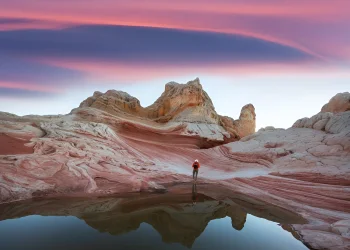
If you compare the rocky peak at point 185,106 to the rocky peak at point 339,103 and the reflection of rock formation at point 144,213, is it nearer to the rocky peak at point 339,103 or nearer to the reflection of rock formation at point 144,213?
the rocky peak at point 339,103

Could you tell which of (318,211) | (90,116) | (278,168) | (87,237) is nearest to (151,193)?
(87,237)

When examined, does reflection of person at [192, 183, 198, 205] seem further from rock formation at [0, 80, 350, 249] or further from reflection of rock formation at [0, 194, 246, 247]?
rock formation at [0, 80, 350, 249]

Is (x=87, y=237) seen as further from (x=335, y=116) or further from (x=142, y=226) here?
(x=335, y=116)

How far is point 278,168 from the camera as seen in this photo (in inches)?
681

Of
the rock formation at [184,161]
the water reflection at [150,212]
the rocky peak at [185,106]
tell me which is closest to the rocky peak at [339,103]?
the rock formation at [184,161]

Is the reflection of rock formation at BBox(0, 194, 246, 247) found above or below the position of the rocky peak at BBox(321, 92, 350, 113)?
below

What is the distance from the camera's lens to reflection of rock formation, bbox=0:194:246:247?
893cm

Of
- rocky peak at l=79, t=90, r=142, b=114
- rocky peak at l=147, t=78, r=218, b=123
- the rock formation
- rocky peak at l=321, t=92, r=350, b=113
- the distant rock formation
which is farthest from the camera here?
rocky peak at l=147, t=78, r=218, b=123

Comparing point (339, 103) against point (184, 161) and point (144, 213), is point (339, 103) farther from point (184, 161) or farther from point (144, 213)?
point (144, 213)

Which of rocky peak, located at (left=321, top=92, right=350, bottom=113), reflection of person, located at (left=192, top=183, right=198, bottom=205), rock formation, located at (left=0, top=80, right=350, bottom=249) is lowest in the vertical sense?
reflection of person, located at (left=192, top=183, right=198, bottom=205)

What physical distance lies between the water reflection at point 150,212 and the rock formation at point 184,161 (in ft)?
3.42

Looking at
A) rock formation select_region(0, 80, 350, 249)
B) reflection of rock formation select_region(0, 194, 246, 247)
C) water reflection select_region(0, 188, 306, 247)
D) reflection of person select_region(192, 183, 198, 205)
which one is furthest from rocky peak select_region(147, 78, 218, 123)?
reflection of rock formation select_region(0, 194, 246, 247)

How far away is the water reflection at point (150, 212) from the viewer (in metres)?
8.94

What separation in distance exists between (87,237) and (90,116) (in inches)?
685
